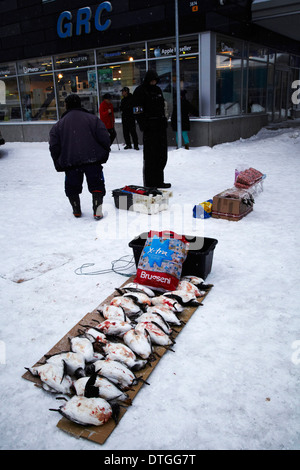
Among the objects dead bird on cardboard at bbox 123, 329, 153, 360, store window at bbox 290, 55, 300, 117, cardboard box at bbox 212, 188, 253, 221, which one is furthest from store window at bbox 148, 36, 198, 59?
dead bird on cardboard at bbox 123, 329, 153, 360

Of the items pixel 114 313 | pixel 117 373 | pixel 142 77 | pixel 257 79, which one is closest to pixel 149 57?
pixel 142 77

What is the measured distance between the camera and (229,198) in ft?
18.0

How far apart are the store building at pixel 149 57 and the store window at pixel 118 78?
0.03m

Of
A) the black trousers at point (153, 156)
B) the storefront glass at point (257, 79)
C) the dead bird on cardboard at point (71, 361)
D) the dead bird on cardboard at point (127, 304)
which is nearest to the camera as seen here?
the dead bird on cardboard at point (71, 361)

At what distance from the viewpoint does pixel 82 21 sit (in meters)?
13.7

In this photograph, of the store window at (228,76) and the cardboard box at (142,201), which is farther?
the store window at (228,76)

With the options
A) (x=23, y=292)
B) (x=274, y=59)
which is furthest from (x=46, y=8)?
(x=23, y=292)

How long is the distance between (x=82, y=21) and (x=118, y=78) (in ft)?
7.54

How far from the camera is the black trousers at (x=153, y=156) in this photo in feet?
22.8

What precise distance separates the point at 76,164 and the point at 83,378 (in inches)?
147

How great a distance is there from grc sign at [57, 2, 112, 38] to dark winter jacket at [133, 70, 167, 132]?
7884mm

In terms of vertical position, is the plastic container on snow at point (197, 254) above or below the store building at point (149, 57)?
below

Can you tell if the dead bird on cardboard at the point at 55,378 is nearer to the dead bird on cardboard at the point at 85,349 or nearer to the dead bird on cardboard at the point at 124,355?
the dead bird on cardboard at the point at 85,349

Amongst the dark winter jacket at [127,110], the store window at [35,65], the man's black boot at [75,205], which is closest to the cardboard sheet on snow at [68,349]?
the man's black boot at [75,205]
